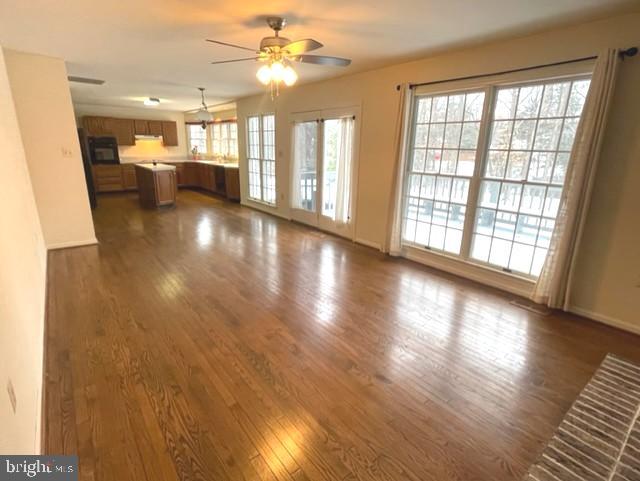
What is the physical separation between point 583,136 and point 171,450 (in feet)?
12.2

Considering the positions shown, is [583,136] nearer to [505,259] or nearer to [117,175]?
[505,259]

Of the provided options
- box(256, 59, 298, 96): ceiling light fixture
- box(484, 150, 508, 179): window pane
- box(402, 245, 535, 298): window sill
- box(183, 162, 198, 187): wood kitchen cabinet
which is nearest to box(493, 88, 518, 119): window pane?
box(484, 150, 508, 179): window pane

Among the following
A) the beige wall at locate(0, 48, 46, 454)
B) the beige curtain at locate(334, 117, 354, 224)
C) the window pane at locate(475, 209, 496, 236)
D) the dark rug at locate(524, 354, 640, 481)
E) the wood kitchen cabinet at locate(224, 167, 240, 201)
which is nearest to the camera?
the beige wall at locate(0, 48, 46, 454)

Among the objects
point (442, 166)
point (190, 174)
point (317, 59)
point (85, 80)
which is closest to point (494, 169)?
point (442, 166)

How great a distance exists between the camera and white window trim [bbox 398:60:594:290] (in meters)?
2.88

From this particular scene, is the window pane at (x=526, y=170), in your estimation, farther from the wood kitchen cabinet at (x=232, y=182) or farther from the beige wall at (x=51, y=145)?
the wood kitchen cabinet at (x=232, y=182)

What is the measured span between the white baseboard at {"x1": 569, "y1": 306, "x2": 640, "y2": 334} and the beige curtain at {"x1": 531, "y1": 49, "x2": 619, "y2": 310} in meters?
0.11

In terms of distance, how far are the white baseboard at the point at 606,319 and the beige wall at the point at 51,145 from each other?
6.09m

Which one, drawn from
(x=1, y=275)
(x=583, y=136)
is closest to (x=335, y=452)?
(x=1, y=275)

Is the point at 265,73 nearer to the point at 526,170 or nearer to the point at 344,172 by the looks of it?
the point at 344,172

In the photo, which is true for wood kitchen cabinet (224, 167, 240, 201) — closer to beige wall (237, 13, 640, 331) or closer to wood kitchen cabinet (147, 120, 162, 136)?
wood kitchen cabinet (147, 120, 162, 136)

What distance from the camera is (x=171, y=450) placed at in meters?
1.57

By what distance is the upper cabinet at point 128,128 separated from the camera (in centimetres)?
877

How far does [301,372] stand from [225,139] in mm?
8928
